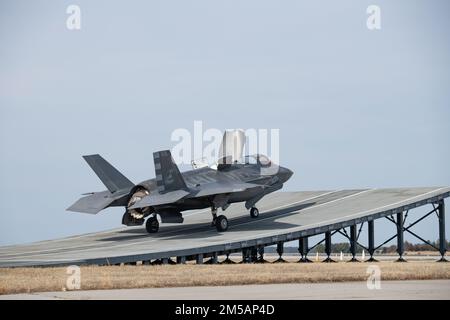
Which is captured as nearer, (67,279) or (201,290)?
(201,290)

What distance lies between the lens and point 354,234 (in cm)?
4738

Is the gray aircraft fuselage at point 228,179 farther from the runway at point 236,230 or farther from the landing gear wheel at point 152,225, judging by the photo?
the landing gear wheel at point 152,225

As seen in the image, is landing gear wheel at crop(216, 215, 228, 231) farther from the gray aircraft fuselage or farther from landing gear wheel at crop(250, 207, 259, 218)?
landing gear wheel at crop(250, 207, 259, 218)

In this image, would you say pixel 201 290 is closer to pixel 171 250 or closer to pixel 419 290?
pixel 419 290

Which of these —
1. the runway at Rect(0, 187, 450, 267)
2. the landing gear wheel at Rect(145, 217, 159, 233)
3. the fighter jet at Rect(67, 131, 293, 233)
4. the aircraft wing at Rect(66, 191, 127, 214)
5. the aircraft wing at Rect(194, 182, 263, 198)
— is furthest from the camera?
the landing gear wheel at Rect(145, 217, 159, 233)

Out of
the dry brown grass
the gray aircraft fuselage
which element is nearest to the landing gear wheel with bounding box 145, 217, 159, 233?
the gray aircraft fuselage

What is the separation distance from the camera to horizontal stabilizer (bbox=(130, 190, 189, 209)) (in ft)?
138

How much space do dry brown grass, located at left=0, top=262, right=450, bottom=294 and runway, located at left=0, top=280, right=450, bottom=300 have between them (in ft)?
3.59

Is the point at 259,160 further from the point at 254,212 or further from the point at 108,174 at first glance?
the point at 108,174

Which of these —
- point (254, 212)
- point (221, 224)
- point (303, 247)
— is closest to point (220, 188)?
point (221, 224)
